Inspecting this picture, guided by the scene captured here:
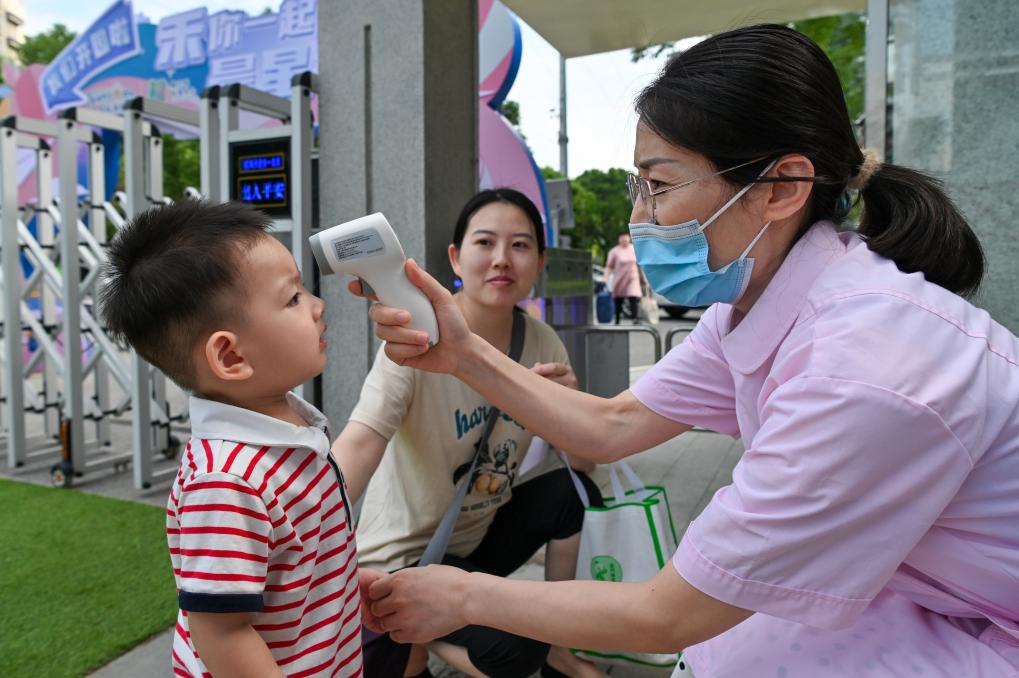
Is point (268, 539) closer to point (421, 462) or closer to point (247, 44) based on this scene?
point (421, 462)

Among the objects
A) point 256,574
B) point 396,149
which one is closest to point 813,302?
point 256,574

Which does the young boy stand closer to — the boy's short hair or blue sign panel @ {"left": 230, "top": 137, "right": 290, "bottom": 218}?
the boy's short hair

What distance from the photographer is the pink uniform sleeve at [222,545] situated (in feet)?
3.47

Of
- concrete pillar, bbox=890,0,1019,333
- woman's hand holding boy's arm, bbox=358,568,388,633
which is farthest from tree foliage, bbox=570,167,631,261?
woman's hand holding boy's arm, bbox=358,568,388,633

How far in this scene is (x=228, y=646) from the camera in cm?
108

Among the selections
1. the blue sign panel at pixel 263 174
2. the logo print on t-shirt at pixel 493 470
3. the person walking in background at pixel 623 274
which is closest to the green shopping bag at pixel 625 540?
the logo print on t-shirt at pixel 493 470

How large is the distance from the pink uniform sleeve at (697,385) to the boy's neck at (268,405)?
Result: 838 mm

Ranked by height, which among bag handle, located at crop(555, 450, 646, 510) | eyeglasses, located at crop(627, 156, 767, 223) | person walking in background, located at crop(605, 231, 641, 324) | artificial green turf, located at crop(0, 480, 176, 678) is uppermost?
person walking in background, located at crop(605, 231, 641, 324)

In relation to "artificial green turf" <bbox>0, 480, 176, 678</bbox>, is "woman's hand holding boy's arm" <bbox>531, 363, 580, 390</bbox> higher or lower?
higher

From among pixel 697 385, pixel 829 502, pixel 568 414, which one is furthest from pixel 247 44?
pixel 829 502

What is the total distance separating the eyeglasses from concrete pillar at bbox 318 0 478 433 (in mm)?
1757

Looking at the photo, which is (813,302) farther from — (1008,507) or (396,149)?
(396,149)

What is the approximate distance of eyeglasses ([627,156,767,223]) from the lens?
1287 mm

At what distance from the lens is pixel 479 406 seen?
215 centimetres
